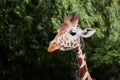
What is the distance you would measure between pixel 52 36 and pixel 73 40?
3.44m

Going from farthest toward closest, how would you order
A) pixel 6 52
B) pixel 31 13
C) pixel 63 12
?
pixel 6 52 < pixel 31 13 < pixel 63 12

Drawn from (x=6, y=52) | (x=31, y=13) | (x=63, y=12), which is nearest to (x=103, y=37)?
(x=63, y=12)

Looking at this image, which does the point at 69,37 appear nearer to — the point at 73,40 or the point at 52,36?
the point at 73,40

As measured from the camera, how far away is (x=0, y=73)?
14039 millimetres

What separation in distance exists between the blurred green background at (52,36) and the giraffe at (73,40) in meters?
2.43

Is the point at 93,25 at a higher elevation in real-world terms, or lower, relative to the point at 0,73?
higher

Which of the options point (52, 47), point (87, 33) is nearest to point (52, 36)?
point (87, 33)

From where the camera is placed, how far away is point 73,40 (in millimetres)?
9133

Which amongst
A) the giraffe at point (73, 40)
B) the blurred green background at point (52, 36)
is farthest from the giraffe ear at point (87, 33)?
the blurred green background at point (52, 36)

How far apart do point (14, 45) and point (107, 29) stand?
246cm

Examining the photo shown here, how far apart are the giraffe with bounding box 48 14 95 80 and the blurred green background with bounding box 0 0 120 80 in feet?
7.98

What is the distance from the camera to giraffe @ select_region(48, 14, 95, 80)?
9047 millimetres

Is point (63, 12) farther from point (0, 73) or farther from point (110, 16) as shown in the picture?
point (0, 73)

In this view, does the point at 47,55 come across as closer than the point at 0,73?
Yes
